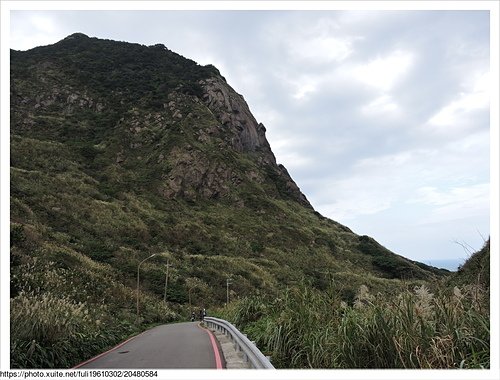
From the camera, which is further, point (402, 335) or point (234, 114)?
point (234, 114)

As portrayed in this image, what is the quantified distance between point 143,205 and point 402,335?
6343 cm

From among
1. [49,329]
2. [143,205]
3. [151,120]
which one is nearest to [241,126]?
[151,120]

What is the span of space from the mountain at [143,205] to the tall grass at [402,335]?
5775 millimetres

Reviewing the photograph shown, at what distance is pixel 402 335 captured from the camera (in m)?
5.78

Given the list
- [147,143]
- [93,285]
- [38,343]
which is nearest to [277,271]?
[93,285]

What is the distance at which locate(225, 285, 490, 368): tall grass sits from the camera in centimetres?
544

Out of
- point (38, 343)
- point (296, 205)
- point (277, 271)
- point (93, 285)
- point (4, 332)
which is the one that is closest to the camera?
point (4, 332)

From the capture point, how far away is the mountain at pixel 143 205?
2831 centimetres

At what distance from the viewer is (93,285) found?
28312 mm

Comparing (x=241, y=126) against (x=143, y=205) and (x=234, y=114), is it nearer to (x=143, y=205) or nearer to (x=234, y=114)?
(x=234, y=114)

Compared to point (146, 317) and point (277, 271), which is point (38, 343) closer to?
point (146, 317)

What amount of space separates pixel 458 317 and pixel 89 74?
384 feet

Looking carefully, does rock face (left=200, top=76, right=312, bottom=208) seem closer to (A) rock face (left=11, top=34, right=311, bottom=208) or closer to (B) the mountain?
(A) rock face (left=11, top=34, right=311, bottom=208)

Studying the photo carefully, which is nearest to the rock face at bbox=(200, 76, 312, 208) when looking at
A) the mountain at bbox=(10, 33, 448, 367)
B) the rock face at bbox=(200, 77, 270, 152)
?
the rock face at bbox=(200, 77, 270, 152)
